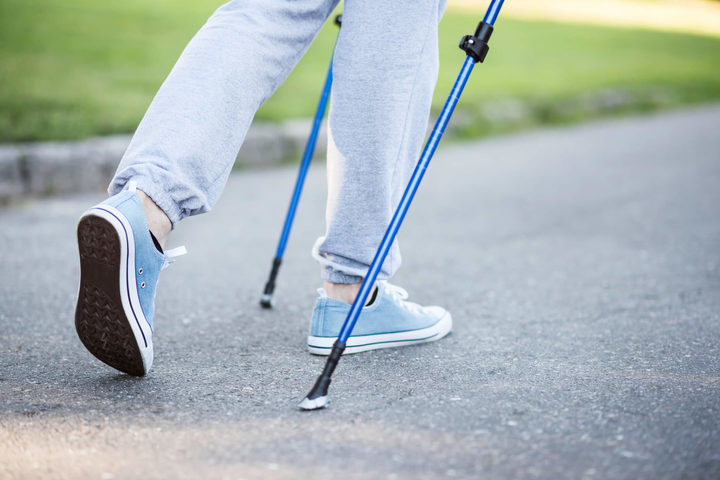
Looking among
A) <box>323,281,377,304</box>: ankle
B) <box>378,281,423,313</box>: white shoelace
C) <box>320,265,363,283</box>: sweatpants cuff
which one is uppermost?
<box>320,265,363,283</box>: sweatpants cuff

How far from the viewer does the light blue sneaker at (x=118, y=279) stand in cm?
137

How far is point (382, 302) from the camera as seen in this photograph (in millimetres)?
1787

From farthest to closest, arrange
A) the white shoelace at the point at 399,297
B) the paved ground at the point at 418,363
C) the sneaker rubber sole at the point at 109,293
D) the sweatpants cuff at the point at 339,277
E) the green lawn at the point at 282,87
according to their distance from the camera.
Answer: the green lawn at the point at 282,87, the white shoelace at the point at 399,297, the sweatpants cuff at the point at 339,277, the sneaker rubber sole at the point at 109,293, the paved ground at the point at 418,363

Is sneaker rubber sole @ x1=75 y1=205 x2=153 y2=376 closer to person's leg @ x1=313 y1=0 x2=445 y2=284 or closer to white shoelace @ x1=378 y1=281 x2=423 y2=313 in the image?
person's leg @ x1=313 y1=0 x2=445 y2=284

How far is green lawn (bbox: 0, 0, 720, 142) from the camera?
428 cm

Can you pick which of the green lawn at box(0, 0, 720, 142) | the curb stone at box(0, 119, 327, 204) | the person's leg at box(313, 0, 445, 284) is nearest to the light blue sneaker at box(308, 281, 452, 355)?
the person's leg at box(313, 0, 445, 284)

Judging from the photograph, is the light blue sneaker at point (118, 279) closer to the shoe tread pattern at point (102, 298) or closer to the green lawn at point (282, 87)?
the shoe tread pattern at point (102, 298)

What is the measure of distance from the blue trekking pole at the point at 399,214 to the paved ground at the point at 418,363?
0.16ft

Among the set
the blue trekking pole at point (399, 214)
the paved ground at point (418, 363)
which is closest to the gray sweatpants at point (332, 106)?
the blue trekking pole at point (399, 214)

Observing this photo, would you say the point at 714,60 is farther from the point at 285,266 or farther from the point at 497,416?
the point at 497,416

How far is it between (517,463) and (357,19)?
890 mm

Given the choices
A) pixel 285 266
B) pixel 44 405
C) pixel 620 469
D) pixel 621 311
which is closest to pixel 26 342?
pixel 44 405

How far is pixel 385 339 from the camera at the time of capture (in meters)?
1.78

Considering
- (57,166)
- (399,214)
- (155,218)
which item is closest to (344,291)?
(399,214)
